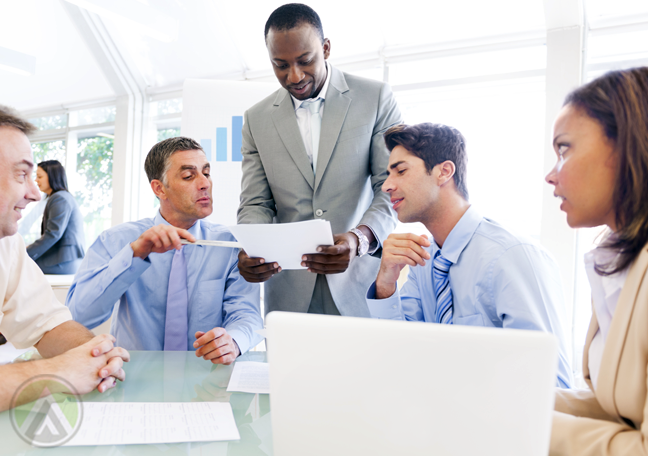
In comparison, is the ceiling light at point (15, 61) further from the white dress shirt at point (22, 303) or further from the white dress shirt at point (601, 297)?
the white dress shirt at point (601, 297)

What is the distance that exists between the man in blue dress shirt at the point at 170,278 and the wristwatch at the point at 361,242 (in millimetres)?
510

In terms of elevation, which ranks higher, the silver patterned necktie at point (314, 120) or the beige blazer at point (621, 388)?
the silver patterned necktie at point (314, 120)

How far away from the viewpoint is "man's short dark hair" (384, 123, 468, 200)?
5.97ft

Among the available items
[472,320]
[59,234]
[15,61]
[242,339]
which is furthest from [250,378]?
[15,61]

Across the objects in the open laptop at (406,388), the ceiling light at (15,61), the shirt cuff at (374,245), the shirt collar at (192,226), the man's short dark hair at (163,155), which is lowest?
the open laptop at (406,388)

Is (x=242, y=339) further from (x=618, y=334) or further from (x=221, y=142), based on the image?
(x=221, y=142)

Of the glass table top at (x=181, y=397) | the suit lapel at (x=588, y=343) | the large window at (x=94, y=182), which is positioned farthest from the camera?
the large window at (x=94, y=182)

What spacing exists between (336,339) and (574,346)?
4.29 m

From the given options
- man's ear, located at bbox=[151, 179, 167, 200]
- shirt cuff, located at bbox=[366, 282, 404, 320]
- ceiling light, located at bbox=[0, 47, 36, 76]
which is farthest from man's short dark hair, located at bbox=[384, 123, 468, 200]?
ceiling light, located at bbox=[0, 47, 36, 76]

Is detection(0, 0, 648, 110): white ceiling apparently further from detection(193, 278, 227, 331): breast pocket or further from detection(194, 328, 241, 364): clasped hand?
detection(194, 328, 241, 364): clasped hand

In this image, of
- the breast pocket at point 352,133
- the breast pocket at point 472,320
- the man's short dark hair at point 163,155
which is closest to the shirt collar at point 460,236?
the breast pocket at point 472,320

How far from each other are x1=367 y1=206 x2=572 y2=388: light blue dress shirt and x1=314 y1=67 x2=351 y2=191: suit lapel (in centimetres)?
62

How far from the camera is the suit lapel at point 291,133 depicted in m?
2.07

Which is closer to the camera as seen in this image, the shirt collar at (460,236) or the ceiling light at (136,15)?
the shirt collar at (460,236)
